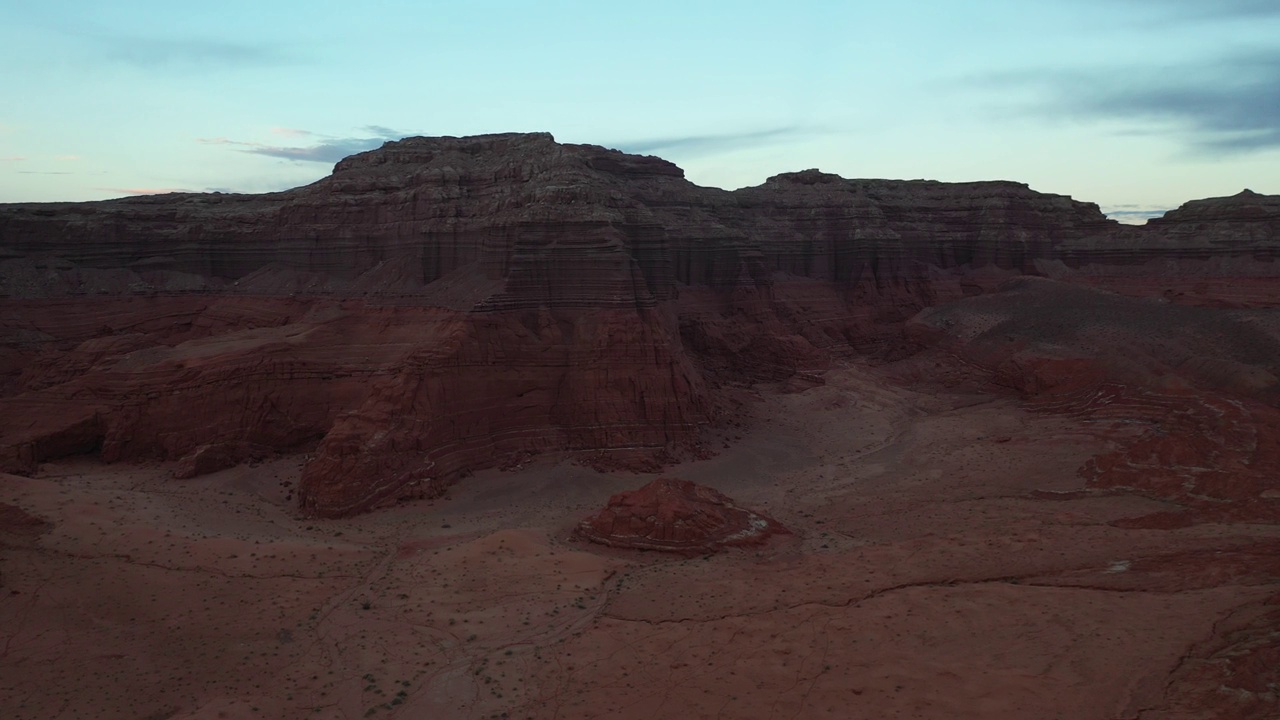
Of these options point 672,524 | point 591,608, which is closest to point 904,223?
point 672,524

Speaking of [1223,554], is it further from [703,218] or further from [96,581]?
[703,218]

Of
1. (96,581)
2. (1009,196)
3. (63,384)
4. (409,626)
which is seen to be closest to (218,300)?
(63,384)

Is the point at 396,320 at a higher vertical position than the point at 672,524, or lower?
higher

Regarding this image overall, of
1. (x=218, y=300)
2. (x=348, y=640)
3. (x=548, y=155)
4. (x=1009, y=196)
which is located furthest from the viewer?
(x=1009, y=196)

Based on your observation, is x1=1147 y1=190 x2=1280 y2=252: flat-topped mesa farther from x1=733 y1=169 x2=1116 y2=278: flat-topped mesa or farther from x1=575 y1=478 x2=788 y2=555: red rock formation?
x1=575 y1=478 x2=788 y2=555: red rock formation

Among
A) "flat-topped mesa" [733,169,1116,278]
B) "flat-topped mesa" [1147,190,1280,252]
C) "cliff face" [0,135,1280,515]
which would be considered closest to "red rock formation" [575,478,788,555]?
"cliff face" [0,135,1280,515]

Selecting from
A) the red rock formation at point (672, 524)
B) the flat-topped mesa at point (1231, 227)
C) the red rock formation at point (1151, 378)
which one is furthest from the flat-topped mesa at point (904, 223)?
the red rock formation at point (672, 524)

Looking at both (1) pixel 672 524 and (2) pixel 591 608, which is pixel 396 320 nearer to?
(1) pixel 672 524
